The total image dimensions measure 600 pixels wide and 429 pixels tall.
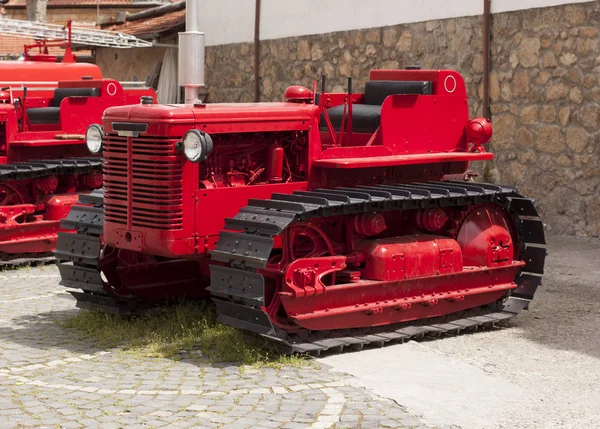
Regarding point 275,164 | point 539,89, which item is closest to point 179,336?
point 275,164

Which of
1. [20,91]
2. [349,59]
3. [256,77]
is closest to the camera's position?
[20,91]

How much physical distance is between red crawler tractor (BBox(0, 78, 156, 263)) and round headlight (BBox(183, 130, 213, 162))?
14.2 ft

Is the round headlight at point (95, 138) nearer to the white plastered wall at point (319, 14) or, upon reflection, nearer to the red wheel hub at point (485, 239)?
the red wheel hub at point (485, 239)

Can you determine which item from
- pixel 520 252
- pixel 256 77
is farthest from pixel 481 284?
pixel 256 77

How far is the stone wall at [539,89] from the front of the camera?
12.3 meters

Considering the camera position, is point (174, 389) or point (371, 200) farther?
point (371, 200)

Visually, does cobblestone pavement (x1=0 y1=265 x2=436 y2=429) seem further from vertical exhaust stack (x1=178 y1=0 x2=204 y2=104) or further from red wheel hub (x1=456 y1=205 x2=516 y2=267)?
vertical exhaust stack (x1=178 y1=0 x2=204 y2=104)

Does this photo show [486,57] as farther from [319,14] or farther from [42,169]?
[42,169]

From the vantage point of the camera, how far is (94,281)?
8.58 m

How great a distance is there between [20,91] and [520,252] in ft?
25.5

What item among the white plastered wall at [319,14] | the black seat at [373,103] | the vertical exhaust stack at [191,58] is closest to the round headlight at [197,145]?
the black seat at [373,103]

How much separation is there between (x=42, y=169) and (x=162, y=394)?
5408 mm

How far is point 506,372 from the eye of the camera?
285 inches

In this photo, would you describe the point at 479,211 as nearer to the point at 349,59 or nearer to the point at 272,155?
the point at 272,155
